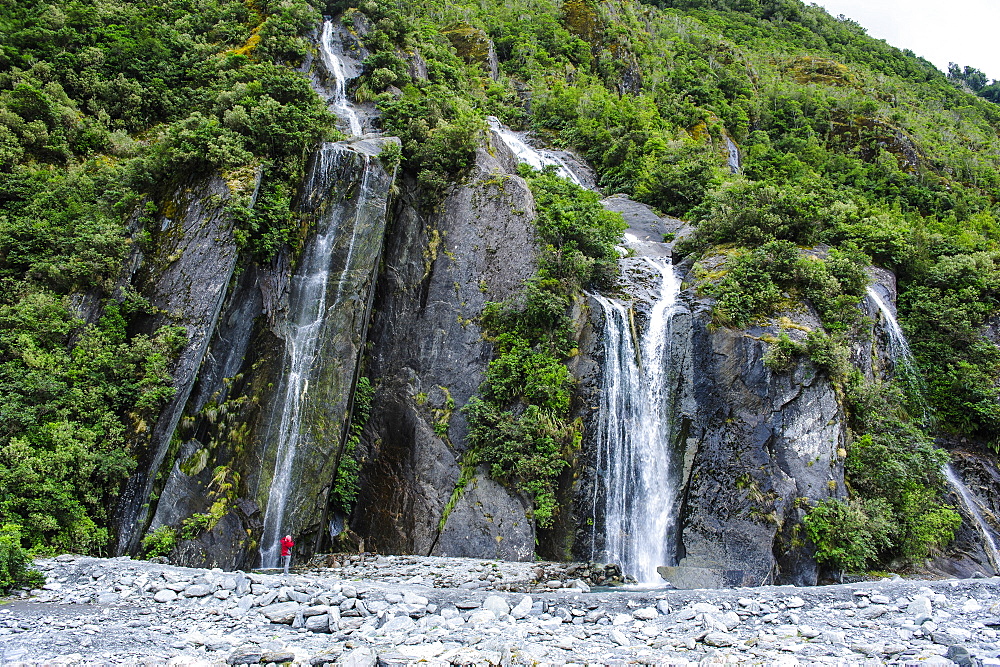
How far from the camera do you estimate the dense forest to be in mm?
12156

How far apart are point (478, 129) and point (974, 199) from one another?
28.4 metres

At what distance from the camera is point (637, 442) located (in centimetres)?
1434

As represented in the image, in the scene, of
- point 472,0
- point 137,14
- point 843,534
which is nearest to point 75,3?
point 137,14

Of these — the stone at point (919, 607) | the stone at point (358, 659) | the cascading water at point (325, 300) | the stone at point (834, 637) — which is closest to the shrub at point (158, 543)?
the cascading water at point (325, 300)

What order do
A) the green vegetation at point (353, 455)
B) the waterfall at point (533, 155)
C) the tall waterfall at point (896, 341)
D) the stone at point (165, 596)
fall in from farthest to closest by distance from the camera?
the waterfall at point (533, 155) < the tall waterfall at point (896, 341) < the green vegetation at point (353, 455) < the stone at point (165, 596)

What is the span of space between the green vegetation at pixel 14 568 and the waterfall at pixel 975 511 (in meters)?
21.2

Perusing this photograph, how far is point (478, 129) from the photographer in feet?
66.4

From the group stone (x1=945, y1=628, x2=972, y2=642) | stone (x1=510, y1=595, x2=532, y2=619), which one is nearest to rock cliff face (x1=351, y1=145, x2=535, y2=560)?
stone (x1=510, y1=595, x2=532, y2=619)

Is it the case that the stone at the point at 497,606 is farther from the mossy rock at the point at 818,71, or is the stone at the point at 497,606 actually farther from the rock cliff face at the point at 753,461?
the mossy rock at the point at 818,71

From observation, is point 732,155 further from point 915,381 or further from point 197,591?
point 197,591

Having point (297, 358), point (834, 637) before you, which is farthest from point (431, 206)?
point (834, 637)

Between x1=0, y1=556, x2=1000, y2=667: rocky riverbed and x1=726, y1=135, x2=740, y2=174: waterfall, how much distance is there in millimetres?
27643

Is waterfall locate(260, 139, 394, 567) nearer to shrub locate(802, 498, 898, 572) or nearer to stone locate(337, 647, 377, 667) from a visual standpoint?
stone locate(337, 647, 377, 667)

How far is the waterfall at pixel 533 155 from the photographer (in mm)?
25406
